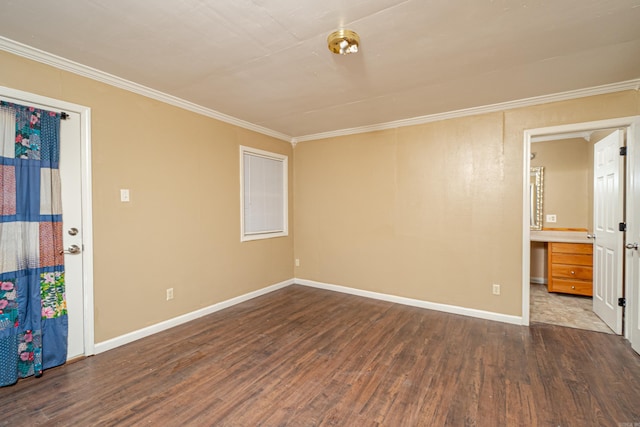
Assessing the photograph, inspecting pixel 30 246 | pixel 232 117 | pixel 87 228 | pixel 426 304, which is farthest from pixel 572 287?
pixel 30 246

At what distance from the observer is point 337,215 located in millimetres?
4621

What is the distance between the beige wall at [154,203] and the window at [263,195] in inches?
6.4

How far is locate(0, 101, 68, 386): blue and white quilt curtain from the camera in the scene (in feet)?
6.95

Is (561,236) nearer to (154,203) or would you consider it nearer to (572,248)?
(572,248)

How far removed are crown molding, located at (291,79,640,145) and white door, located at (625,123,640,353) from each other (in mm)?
414

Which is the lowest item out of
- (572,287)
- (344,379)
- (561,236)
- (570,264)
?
(344,379)

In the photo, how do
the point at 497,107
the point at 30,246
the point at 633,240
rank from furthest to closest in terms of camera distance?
the point at 497,107 → the point at 633,240 → the point at 30,246

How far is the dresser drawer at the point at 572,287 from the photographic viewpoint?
4191 millimetres

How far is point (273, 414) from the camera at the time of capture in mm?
1866

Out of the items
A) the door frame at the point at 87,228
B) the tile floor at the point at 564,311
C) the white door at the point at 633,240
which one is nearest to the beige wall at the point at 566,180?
the tile floor at the point at 564,311

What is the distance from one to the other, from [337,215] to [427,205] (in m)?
1.41

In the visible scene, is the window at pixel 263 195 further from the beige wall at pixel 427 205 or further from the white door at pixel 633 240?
the white door at pixel 633 240

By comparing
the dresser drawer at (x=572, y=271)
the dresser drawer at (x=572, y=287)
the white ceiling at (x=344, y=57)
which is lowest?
the dresser drawer at (x=572, y=287)

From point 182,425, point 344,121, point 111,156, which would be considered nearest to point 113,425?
point 182,425
